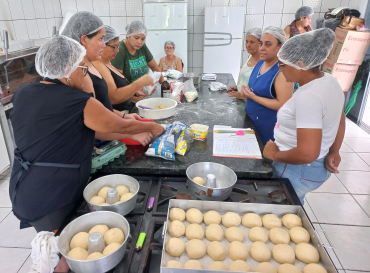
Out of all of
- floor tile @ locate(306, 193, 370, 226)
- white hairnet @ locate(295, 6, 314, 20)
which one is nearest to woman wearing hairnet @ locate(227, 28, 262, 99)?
floor tile @ locate(306, 193, 370, 226)

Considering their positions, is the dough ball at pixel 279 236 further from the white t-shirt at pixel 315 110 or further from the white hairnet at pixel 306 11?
the white hairnet at pixel 306 11

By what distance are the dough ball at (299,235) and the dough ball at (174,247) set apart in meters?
0.38

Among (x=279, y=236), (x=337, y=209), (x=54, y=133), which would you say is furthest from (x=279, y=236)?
(x=337, y=209)

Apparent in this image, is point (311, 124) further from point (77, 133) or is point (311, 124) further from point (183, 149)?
point (77, 133)

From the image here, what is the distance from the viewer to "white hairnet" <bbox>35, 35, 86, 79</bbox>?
3.22ft

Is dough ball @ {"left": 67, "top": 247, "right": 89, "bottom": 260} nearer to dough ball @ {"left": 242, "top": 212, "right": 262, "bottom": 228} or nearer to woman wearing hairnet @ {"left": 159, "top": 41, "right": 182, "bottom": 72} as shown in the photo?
dough ball @ {"left": 242, "top": 212, "right": 262, "bottom": 228}

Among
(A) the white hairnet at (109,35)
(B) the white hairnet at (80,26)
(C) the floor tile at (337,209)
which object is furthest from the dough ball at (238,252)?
(C) the floor tile at (337,209)

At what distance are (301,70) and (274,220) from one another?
67 cm

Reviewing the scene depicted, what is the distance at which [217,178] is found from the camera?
3.80 feet

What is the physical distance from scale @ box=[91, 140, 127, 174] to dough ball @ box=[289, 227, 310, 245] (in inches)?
33.5

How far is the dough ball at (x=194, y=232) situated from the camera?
871mm

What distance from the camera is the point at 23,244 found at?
189cm

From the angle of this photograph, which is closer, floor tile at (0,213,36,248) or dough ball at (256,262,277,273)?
dough ball at (256,262,277,273)

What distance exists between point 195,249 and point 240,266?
0.15 metres
